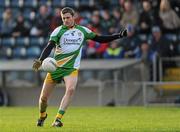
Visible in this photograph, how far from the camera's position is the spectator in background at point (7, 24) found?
2747 centimetres

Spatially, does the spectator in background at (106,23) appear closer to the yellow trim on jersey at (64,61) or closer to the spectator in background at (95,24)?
the spectator in background at (95,24)

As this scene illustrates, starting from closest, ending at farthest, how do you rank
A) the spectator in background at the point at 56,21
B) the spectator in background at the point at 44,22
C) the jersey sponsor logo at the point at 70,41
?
the jersey sponsor logo at the point at 70,41 < the spectator in background at the point at 56,21 < the spectator in background at the point at 44,22

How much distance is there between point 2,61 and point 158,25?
21.1 feet

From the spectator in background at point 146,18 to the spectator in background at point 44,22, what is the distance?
4142 mm

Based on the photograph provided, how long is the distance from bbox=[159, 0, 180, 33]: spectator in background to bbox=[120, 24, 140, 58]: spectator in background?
124cm

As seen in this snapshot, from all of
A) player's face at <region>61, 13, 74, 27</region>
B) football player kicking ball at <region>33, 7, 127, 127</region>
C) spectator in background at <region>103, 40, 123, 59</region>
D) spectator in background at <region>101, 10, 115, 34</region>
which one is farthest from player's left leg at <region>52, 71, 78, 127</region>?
spectator in background at <region>101, 10, 115, 34</region>

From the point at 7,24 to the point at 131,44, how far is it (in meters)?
6.04

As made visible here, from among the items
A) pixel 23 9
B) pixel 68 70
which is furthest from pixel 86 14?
pixel 68 70

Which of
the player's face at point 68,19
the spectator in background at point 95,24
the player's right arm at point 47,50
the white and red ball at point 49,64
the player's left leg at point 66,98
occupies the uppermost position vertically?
the spectator in background at point 95,24

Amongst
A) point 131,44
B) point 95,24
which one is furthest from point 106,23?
point 131,44

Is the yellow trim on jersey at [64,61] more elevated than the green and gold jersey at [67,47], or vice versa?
the green and gold jersey at [67,47]

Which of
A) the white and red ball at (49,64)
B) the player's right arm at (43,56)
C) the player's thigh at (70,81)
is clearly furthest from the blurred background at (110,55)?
the white and red ball at (49,64)

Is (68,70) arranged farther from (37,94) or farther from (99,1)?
(99,1)

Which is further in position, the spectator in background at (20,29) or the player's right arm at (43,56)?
the spectator in background at (20,29)
